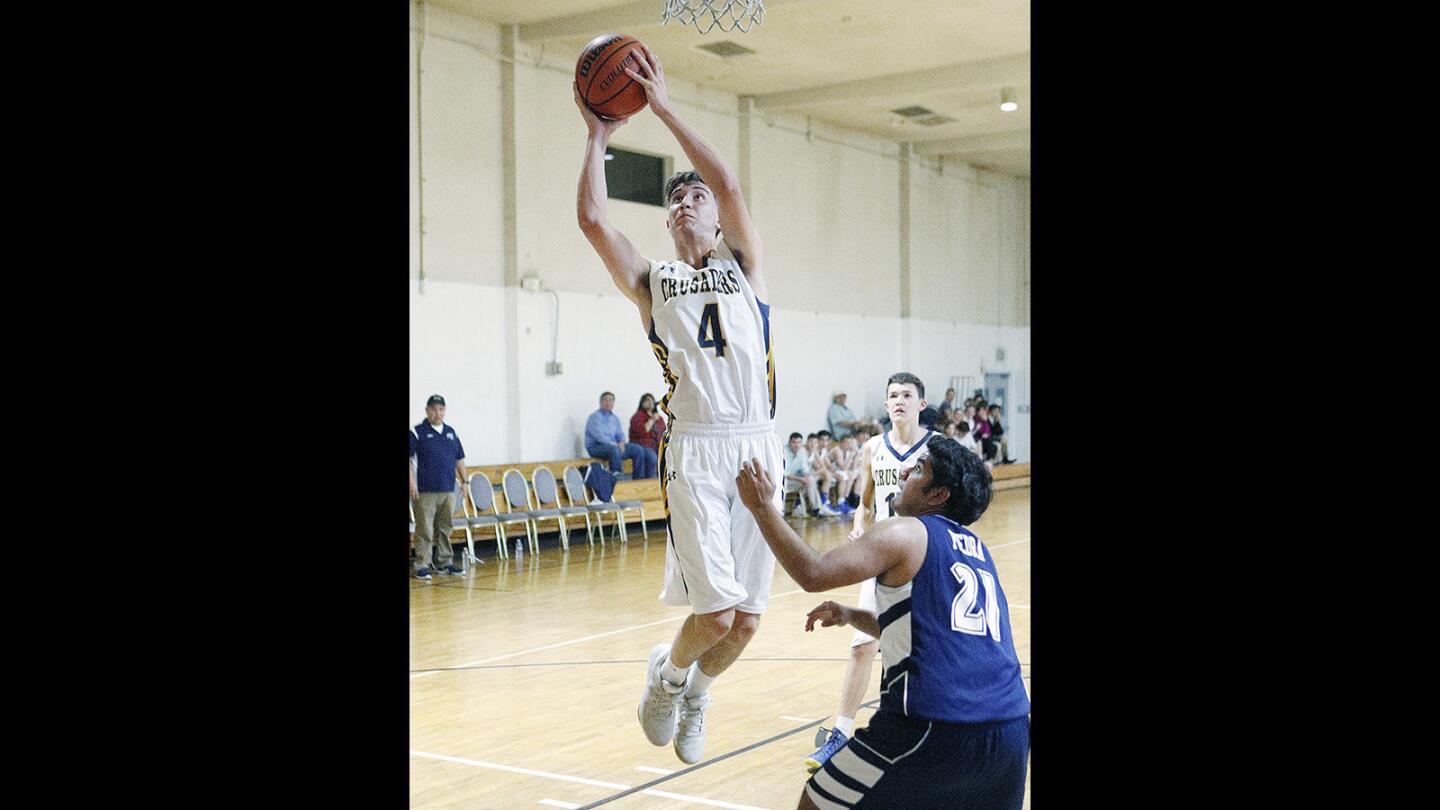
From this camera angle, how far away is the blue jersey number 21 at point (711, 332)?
416 cm

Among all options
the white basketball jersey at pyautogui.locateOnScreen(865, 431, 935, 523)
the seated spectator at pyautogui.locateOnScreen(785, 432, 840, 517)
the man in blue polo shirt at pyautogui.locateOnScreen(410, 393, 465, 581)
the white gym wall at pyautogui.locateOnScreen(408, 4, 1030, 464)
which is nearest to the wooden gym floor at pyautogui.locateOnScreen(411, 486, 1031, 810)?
the man in blue polo shirt at pyautogui.locateOnScreen(410, 393, 465, 581)

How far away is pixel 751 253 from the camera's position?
169 inches

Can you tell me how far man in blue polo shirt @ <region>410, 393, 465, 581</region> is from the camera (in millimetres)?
10633

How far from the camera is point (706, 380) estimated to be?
4.18 metres

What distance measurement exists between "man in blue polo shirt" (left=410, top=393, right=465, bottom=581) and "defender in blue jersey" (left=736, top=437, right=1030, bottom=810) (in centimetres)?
789

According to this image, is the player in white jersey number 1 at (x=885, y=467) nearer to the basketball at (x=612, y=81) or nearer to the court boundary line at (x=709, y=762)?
the court boundary line at (x=709, y=762)

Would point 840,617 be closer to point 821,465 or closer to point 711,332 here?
point 711,332

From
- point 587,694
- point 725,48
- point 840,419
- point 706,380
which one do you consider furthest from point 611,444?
point 706,380

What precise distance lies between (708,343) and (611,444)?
9.48 metres

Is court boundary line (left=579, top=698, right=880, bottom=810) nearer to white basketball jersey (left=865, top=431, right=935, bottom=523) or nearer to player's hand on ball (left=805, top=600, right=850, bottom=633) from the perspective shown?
white basketball jersey (left=865, top=431, right=935, bottom=523)

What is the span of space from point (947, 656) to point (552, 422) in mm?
10989
